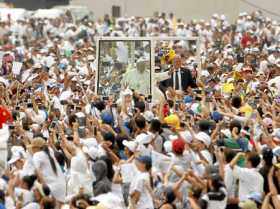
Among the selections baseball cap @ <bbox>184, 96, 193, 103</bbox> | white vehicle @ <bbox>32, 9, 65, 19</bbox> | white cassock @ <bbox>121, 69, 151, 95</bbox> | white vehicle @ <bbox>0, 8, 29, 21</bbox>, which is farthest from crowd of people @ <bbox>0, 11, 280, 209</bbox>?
white vehicle @ <bbox>32, 9, 65, 19</bbox>

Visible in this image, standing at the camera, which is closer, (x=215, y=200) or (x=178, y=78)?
(x=215, y=200)

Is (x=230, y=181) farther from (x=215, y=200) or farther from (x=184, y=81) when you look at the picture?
(x=184, y=81)

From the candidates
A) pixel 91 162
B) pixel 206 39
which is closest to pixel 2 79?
pixel 91 162

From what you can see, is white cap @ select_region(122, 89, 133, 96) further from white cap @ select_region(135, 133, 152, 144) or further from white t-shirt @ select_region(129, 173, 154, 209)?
white t-shirt @ select_region(129, 173, 154, 209)

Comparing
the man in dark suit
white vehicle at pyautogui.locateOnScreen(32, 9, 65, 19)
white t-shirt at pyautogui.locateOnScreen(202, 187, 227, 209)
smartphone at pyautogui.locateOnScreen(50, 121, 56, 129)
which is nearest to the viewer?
white t-shirt at pyautogui.locateOnScreen(202, 187, 227, 209)

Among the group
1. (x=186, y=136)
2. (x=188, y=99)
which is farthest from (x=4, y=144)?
(x=188, y=99)

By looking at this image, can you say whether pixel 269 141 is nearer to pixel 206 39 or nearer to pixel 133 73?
pixel 133 73

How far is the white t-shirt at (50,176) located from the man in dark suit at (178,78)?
6.75m

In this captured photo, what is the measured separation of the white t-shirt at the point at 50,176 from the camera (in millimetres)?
13117

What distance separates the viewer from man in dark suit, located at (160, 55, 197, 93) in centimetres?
1986

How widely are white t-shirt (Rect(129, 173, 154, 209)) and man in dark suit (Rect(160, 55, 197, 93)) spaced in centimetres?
743

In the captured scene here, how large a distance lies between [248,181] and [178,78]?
7604mm

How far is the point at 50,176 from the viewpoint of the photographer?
13.2 metres

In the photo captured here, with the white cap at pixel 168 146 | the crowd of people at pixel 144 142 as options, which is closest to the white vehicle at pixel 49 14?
the crowd of people at pixel 144 142
